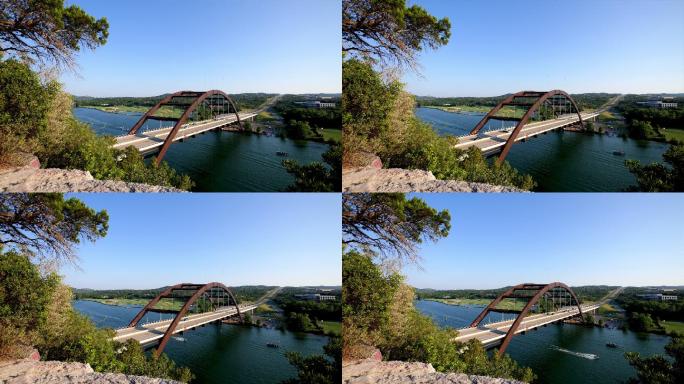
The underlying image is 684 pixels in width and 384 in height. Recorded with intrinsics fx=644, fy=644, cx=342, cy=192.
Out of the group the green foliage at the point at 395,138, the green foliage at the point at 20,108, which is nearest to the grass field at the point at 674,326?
the green foliage at the point at 395,138

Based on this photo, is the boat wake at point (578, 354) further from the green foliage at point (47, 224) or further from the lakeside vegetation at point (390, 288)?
the green foliage at point (47, 224)

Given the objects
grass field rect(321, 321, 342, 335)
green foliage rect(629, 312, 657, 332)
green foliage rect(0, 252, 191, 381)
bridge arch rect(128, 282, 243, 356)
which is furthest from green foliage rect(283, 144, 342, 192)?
green foliage rect(629, 312, 657, 332)

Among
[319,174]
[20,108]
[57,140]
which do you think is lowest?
[319,174]

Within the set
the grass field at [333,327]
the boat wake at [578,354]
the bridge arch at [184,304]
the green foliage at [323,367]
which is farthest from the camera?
the bridge arch at [184,304]

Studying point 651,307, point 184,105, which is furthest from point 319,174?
point 651,307

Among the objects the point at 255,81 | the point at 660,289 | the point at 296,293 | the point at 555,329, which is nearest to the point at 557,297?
the point at 555,329

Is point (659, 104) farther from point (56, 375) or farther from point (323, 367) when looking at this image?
point (56, 375)

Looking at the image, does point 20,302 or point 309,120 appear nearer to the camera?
point 309,120

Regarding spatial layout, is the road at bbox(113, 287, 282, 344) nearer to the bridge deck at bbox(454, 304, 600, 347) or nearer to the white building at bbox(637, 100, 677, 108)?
the bridge deck at bbox(454, 304, 600, 347)
